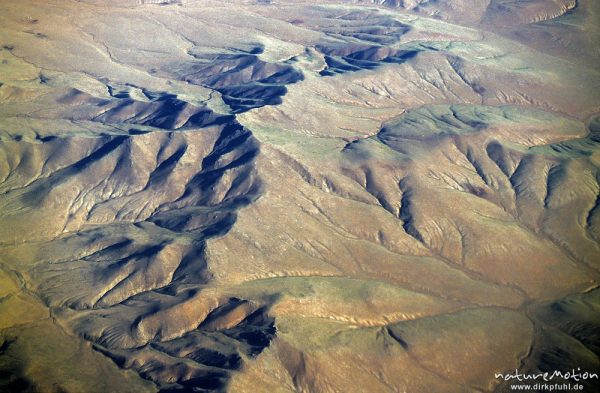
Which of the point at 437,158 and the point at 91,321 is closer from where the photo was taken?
the point at 91,321

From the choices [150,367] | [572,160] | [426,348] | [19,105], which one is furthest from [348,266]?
[19,105]

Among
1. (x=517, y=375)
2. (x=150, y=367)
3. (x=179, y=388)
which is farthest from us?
(x=517, y=375)

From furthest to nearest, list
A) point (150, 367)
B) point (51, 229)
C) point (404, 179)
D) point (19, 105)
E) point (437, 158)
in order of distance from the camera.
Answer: point (19, 105) < point (437, 158) < point (404, 179) < point (51, 229) < point (150, 367)

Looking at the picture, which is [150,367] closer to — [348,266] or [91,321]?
[91,321]

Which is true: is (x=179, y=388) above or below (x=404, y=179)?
below

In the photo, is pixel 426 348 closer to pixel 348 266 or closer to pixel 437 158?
pixel 348 266

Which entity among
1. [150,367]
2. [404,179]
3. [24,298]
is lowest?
[24,298]
